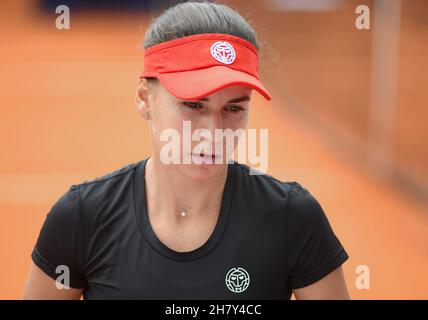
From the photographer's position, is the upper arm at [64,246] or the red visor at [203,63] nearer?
the red visor at [203,63]

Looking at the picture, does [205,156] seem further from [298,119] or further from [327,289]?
[298,119]

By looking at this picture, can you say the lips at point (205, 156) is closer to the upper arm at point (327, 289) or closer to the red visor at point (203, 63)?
the red visor at point (203, 63)

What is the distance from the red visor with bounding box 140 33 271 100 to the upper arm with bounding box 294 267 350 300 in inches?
16.9

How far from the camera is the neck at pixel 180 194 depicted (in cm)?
139

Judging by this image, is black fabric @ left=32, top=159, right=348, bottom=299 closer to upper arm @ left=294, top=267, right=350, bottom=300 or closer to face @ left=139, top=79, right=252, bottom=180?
upper arm @ left=294, top=267, right=350, bottom=300

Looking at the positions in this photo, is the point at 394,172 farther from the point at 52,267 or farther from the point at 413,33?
the point at 52,267

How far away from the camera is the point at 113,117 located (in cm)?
453

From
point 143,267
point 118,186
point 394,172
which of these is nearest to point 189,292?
point 143,267

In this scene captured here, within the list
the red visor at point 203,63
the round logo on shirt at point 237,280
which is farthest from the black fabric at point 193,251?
the red visor at point 203,63

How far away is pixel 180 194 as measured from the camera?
1.40 m

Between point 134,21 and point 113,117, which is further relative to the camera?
point 134,21

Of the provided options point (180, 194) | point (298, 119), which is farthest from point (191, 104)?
point (298, 119)

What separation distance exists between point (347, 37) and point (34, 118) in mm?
2809

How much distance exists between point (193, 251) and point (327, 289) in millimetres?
313
